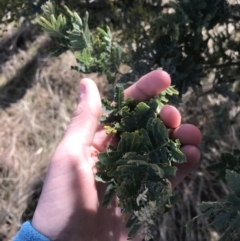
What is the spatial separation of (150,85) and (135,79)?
167mm

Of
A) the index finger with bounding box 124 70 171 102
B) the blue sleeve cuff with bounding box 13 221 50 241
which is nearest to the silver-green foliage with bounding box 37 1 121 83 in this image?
the index finger with bounding box 124 70 171 102

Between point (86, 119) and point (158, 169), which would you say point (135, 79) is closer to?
point (86, 119)

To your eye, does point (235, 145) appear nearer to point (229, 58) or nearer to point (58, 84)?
point (229, 58)

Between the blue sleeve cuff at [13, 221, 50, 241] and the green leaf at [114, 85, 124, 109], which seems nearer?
the green leaf at [114, 85, 124, 109]

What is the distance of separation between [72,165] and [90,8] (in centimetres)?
70

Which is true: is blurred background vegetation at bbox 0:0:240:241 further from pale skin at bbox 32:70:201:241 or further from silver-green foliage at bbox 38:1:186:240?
silver-green foliage at bbox 38:1:186:240

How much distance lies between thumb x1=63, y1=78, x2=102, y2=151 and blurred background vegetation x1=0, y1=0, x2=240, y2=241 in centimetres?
15

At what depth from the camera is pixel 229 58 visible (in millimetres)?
1545

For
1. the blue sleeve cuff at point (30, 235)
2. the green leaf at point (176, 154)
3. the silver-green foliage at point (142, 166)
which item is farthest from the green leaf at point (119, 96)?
the blue sleeve cuff at point (30, 235)

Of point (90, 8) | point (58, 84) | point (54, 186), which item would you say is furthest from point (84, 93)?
point (58, 84)

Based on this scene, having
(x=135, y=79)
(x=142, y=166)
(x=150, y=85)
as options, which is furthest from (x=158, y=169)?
(x=135, y=79)

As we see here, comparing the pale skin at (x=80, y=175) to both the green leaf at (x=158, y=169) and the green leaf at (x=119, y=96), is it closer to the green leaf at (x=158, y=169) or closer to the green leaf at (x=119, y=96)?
the green leaf at (x=119, y=96)

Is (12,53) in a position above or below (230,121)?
above

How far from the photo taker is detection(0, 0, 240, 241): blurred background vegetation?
1.36 metres
